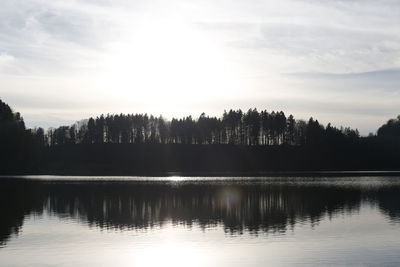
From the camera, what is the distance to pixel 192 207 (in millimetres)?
72688

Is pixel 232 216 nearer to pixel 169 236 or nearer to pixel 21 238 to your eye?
pixel 169 236

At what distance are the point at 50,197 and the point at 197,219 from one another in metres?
36.1

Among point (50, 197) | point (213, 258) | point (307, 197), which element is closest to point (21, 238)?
point (213, 258)

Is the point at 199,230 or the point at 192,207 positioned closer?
the point at 199,230

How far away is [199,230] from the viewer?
51469mm

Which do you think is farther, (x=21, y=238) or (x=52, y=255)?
(x=21, y=238)

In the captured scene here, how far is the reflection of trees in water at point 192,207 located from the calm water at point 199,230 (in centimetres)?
12

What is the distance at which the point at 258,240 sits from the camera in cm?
4456

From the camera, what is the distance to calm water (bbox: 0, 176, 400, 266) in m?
37.3

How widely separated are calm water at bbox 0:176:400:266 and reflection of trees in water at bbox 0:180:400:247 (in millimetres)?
123

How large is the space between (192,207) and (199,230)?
21252 mm

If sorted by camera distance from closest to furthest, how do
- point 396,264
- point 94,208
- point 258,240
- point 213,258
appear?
1. point 396,264
2. point 213,258
3. point 258,240
4. point 94,208

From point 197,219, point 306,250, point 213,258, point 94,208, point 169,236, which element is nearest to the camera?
point 213,258

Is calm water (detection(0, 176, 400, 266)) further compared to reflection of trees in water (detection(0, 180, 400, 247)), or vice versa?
reflection of trees in water (detection(0, 180, 400, 247))
